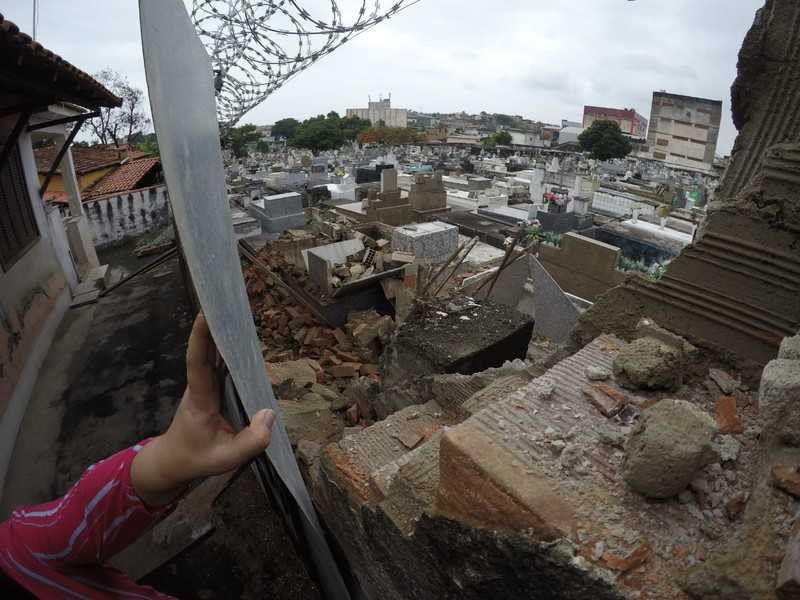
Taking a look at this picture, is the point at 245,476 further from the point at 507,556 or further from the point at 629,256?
the point at 629,256

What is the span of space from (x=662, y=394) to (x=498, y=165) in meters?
35.3

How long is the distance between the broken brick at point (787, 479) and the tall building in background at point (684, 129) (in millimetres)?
58193

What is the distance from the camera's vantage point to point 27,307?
6578 millimetres

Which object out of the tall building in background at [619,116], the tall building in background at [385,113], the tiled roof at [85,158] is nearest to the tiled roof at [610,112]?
the tall building in background at [619,116]

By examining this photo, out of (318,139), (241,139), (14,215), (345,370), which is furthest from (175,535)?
(318,139)

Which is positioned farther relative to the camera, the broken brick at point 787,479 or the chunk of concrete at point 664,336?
the chunk of concrete at point 664,336

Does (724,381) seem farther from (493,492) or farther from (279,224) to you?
(279,224)

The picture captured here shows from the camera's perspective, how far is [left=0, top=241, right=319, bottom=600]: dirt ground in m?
3.51

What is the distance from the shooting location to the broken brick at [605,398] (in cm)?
219

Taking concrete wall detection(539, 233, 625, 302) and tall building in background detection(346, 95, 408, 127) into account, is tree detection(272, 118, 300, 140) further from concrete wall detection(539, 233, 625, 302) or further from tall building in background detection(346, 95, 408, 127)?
concrete wall detection(539, 233, 625, 302)

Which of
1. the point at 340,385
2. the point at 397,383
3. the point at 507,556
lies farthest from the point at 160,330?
the point at 507,556

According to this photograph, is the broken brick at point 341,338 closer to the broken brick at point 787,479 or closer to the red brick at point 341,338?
the red brick at point 341,338

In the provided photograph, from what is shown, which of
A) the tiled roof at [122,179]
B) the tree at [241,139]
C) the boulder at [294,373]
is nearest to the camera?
the boulder at [294,373]

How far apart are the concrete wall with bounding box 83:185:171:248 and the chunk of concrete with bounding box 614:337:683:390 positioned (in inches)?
665
